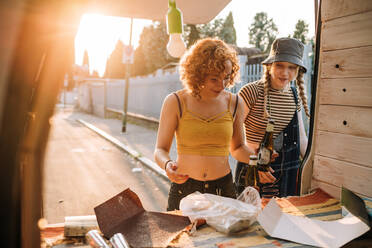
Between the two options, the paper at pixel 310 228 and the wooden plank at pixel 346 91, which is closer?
the paper at pixel 310 228

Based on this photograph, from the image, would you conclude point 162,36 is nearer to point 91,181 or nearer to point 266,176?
point 91,181

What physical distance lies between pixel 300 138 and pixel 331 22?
1331 millimetres

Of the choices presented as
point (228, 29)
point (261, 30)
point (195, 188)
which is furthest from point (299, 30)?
point (261, 30)

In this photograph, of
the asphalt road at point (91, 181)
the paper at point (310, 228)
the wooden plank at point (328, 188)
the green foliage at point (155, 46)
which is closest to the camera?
the paper at point (310, 228)

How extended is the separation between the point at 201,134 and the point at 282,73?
1192mm

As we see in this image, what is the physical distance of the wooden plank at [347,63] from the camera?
1720mm

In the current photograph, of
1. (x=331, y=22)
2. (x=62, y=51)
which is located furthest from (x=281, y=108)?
(x=62, y=51)

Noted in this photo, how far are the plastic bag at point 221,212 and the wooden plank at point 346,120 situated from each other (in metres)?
0.81

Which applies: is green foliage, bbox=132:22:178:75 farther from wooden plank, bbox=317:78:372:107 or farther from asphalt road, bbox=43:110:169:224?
wooden plank, bbox=317:78:372:107

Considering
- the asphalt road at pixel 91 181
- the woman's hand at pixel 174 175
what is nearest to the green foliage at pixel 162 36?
the asphalt road at pixel 91 181

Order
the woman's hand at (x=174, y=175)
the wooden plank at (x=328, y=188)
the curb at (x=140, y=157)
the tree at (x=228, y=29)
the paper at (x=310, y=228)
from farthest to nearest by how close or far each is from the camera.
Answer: the tree at (x=228, y=29), the curb at (x=140, y=157), the wooden plank at (x=328, y=188), the woman's hand at (x=174, y=175), the paper at (x=310, y=228)

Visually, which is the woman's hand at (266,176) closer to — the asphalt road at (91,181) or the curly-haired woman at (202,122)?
the curly-haired woman at (202,122)

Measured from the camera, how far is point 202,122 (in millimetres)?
2131

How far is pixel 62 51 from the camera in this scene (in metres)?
0.60
